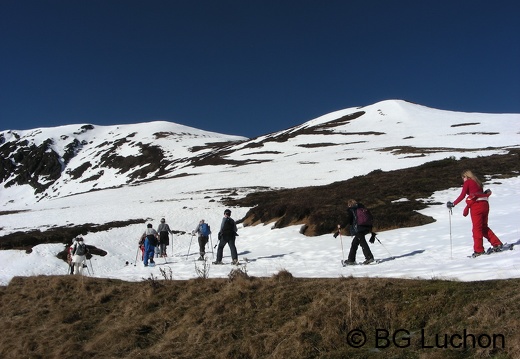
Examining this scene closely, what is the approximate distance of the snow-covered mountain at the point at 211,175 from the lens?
1557 centimetres

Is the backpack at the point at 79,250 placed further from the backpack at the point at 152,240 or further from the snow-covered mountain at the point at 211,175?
the backpack at the point at 152,240

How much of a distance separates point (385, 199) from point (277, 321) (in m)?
16.7

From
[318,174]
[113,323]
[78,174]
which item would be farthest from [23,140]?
[113,323]

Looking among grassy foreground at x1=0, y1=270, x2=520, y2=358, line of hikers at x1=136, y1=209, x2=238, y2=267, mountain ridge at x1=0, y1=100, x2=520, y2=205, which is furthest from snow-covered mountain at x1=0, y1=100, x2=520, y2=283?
grassy foreground at x1=0, y1=270, x2=520, y2=358

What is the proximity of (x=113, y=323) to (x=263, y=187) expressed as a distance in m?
37.4

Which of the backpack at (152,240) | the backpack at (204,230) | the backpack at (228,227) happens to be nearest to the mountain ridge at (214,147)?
the backpack at (204,230)

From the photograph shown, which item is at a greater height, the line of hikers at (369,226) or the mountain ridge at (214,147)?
the mountain ridge at (214,147)

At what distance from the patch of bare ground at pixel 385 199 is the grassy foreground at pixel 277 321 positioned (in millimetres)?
9703

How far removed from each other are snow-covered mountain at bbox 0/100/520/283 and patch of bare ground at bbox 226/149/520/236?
988mm

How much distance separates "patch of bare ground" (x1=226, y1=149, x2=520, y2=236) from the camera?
712 inches

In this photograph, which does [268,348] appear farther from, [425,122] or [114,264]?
[425,122]

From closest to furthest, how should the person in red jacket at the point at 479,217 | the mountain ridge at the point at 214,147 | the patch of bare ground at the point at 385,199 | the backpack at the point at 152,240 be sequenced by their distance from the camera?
the person in red jacket at the point at 479,217, the backpack at the point at 152,240, the patch of bare ground at the point at 385,199, the mountain ridge at the point at 214,147

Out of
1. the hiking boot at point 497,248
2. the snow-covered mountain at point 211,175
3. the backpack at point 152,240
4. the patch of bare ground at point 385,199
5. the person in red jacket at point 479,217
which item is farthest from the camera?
the patch of bare ground at point 385,199

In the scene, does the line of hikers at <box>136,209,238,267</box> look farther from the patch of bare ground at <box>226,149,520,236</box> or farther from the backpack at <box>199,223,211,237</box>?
the patch of bare ground at <box>226,149,520,236</box>
